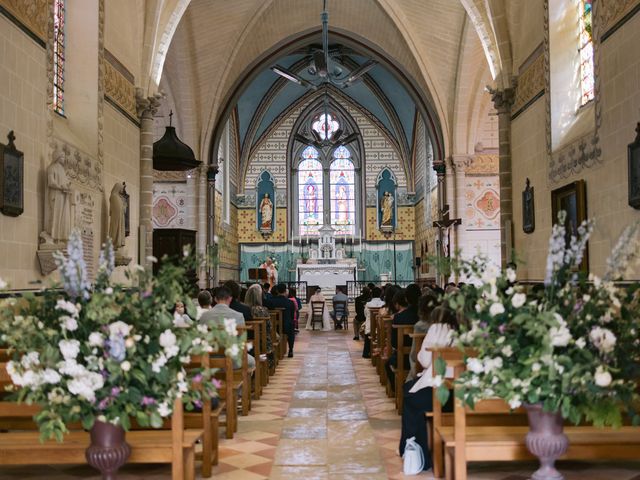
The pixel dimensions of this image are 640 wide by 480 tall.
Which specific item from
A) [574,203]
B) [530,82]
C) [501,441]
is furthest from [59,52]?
[501,441]

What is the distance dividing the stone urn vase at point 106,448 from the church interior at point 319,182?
10cm

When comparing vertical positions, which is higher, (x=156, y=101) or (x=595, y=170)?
(x=156, y=101)

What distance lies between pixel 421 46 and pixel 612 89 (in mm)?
12934

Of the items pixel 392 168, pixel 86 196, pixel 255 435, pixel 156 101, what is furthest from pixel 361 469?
pixel 392 168

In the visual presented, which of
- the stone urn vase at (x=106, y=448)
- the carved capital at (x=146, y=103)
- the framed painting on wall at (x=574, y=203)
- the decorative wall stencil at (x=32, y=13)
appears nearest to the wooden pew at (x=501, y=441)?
the stone urn vase at (x=106, y=448)

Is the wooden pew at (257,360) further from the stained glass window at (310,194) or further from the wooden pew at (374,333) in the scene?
the stained glass window at (310,194)

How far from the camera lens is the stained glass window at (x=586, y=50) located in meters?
11.3

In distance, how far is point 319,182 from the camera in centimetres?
3462

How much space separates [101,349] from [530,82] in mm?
10841

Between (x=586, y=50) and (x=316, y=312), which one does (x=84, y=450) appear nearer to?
(x=586, y=50)

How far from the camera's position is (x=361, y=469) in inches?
235

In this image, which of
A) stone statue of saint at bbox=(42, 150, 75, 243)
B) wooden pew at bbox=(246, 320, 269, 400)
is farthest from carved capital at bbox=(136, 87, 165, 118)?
wooden pew at bbox=(246, 320, 269, 400)

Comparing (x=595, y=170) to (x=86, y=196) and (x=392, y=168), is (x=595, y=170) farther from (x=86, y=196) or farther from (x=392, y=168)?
(x=392, y=168)

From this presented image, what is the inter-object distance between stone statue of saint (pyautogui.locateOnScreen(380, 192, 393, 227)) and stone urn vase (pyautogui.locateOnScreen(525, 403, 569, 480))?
29.2m
